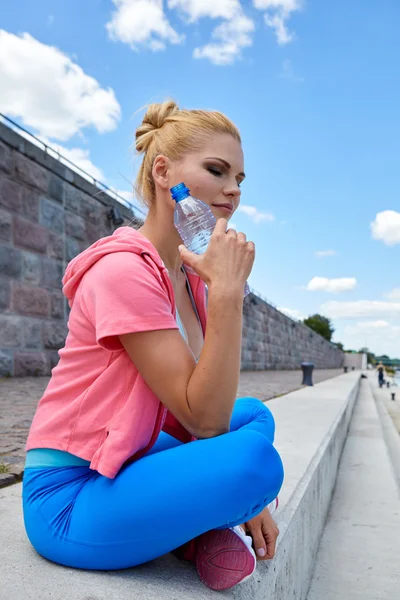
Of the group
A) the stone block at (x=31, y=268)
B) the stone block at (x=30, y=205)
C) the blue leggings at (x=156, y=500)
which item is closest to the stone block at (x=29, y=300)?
the stone block at (x=31, y=268)

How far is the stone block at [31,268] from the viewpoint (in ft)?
24.0

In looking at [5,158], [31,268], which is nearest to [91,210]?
[31,268]

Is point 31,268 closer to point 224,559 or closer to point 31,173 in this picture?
point 31,173

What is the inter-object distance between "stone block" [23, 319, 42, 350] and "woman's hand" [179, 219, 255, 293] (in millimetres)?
6258

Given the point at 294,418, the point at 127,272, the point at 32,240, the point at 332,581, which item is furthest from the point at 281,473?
the point at 32,240

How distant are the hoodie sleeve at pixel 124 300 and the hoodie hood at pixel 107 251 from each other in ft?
0.14

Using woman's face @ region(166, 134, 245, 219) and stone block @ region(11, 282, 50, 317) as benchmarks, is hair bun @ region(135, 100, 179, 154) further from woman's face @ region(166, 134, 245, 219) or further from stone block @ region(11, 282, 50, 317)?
stone block @ region(11, 282, 50, 317)

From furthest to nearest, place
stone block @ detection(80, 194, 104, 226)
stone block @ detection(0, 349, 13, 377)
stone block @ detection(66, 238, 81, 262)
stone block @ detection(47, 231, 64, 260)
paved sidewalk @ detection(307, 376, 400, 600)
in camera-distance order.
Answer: stone block @ detection(80, 194, 104, 226) < stone block @ detection(66, 238, 81, 262) < stone block @ detection(47, 231, 64, 260) < stone block @ detection(0, 349, 13, 377) < paved sidewalk @ detection(307, 376, 400, 600)

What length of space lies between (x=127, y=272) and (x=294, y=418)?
4.27 m

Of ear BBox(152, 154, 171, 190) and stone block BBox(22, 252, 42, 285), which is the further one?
stone block BBox(22, 252, 42, 285)

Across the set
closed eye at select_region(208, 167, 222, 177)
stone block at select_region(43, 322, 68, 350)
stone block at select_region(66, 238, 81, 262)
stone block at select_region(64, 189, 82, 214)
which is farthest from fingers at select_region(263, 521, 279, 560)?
→ stone block at select_region(64, 189, 82, 214)

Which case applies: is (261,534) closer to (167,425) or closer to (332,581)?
(167,425)

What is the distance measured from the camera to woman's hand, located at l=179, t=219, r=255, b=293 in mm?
1389

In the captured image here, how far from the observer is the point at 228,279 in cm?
139
